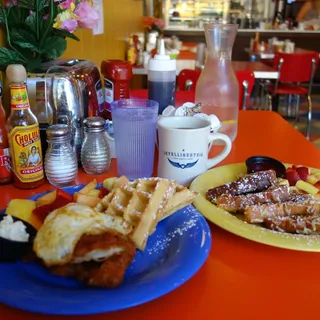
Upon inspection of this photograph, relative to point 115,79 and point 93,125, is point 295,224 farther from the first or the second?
point 115,79

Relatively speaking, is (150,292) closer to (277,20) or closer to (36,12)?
(36,12)

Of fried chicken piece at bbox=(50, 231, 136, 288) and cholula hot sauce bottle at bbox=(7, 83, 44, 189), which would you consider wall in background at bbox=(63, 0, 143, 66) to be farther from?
fried chicken piece at bbox=(50, 231, 136, 288)

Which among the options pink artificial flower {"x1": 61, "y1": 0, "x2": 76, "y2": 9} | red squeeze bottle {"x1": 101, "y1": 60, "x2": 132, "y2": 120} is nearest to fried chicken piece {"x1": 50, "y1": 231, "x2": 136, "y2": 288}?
red squeeze bottle {"x1": 101, "y1": 60, "x2": 132, "y2": 120}

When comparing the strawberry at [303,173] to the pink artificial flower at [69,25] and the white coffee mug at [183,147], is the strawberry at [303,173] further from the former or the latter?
the pink artificial flower at [69,25]

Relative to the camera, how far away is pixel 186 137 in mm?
737

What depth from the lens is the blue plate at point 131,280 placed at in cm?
43

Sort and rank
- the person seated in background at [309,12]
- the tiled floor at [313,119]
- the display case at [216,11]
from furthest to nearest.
→ the display case at [216,11] → the person seated in background at [309,12] → the tiled floor at [313,119]

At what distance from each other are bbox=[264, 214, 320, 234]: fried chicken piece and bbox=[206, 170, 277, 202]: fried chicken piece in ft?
0.33

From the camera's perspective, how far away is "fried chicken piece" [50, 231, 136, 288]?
1.51ft

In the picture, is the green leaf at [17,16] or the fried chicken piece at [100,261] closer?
the fried chicken piece at [100,261]

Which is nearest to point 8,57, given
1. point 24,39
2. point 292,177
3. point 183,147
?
point 24,39

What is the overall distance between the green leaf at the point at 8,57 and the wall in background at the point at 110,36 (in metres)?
0.59

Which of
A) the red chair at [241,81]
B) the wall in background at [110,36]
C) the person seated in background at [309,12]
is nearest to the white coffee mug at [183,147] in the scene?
the wall in background at [110,36]

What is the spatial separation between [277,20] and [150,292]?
6887 mm
